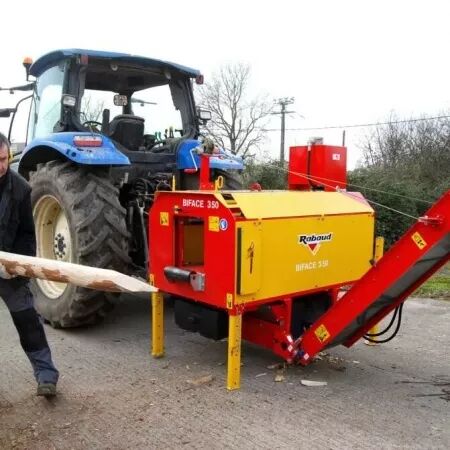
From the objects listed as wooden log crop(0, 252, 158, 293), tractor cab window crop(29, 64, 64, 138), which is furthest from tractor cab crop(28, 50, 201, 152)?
wooden log crop(0, 252, 158, 293)

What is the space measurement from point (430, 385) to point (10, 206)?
294 centimetres

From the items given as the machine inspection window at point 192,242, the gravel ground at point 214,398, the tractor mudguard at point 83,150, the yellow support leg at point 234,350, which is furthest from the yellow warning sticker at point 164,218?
the gravel ground at point 214,398

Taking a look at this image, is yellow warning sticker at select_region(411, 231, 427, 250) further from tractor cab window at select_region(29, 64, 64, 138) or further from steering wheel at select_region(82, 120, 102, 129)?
tractor cab window at select_region(29, 64, 64, 138)

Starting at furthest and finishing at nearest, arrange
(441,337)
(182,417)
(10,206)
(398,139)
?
(398,139)
(441,337)
(10,206)
(182,417)

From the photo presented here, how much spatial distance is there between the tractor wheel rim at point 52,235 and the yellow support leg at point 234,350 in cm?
186

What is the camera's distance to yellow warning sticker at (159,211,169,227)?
389cm

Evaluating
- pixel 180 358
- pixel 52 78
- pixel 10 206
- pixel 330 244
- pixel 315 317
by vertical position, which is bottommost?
pixel 180 358

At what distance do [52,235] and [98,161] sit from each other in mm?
1138

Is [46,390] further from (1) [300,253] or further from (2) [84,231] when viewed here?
(1) [300,253]

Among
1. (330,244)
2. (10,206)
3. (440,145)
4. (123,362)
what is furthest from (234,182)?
(440,145)

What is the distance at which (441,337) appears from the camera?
4.78 meters

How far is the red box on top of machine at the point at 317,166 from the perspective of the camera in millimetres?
4316

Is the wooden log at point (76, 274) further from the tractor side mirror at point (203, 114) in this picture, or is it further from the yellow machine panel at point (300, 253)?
the tractor side mirror at point (203, 114)

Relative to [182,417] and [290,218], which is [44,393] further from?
[290,218]
